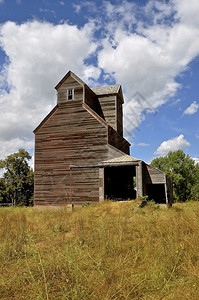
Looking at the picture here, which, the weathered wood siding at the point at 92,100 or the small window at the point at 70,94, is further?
the weathered wood siding at the point at 92,100

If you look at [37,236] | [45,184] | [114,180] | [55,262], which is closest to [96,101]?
[114,180]

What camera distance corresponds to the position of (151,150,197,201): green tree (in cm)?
4806

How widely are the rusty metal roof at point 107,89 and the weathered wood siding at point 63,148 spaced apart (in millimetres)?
5053

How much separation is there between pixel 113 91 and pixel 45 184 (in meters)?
12.3

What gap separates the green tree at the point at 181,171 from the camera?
48.1 m

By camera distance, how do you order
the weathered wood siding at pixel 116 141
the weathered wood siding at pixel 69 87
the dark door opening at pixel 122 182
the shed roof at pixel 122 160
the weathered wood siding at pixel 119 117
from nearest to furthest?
the shed roof at pixel 122 160
the weathered wood siding at pixel 116 141
the weathered wood siding at pixel 69 87
the dark door opening at pixel 122 182
the weathered wood siding at pixel 119 117

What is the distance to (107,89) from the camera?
2611 centimetres

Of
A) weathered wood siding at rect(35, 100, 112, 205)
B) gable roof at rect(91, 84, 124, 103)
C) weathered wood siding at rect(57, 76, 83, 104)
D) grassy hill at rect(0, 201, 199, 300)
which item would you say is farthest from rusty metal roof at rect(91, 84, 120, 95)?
grassy hill at rect(0, 201, 199, 300)

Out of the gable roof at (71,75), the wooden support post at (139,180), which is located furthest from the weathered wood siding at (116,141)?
the gable roof at (71,75)

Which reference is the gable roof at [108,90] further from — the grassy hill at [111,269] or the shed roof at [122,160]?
the grassy hill at [111,269]

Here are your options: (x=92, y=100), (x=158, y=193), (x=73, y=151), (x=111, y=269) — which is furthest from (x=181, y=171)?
(x=111, y=269)

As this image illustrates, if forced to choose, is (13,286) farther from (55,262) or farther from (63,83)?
(63,83)

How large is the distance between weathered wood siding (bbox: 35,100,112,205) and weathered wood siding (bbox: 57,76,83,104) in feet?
2.07

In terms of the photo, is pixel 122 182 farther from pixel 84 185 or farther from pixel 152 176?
pixel 152 176
